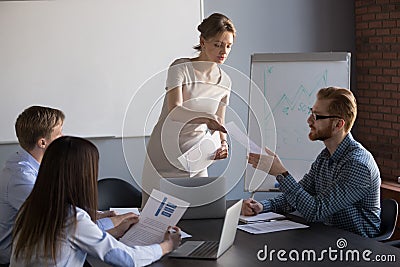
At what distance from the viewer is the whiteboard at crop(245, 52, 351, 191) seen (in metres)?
4.50

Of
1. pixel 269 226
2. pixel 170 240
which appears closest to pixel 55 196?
pixel 170 240

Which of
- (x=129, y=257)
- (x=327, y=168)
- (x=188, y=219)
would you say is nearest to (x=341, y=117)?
(x=327, y=168)

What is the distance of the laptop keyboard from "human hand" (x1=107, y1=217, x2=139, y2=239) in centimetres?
30

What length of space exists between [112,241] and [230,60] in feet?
10.1

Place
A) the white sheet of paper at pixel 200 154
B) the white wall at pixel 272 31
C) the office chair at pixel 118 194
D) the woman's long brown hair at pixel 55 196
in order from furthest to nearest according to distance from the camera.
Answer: the white wall at pixel 272 31 < the office chair at pixel 118 194 < the white sheet of paper at pixel 200 154 < the woman's long brown hair at pixel 55 196

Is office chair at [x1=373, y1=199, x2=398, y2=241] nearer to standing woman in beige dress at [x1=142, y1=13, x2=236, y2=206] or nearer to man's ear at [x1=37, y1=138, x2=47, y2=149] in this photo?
standing woman in beige dress at [x1=142, y1=13, x2=236, y2=206]

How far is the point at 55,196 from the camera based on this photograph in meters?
2.15

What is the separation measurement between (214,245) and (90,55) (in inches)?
94.4

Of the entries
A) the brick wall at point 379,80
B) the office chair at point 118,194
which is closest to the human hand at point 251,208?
the office chair at point 118,194

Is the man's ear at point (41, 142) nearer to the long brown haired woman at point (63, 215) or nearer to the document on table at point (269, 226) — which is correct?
the long brown haired woman at point (63, 215)

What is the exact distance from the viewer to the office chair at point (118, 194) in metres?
4.12

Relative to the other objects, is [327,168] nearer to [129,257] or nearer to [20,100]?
[129,257]

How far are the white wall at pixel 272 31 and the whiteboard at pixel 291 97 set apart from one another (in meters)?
0.59

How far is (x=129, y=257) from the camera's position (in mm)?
2281
